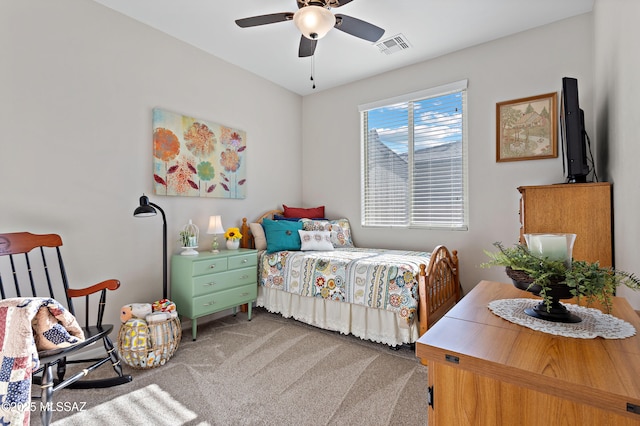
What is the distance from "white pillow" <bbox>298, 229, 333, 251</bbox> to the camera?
3.48m

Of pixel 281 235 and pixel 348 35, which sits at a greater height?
pixel 348 35

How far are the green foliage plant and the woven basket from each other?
234 cm

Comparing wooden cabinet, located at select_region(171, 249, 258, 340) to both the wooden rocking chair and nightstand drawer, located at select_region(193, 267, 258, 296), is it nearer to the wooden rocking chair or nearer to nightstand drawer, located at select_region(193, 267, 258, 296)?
nightstand drawer, located at select_region(193, 267, 258, 296)

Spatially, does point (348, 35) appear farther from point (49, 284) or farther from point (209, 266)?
point (49, 284)

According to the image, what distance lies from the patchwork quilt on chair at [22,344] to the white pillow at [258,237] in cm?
211

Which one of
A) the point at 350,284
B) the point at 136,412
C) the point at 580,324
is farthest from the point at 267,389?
the point at 580,324

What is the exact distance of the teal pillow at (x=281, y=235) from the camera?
3436 mm

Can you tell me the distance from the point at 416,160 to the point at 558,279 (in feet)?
9.64

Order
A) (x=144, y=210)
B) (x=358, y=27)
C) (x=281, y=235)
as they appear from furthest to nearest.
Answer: (x=281, y=235) < (x=144, y=210) < (x=358, y=27)

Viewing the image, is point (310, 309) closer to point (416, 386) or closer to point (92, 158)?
point (416, 386)

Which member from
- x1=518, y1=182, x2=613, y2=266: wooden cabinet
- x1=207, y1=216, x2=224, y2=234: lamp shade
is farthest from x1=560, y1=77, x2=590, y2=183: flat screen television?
x1=207, y1=216, x2=224, y2=234: lamp shade

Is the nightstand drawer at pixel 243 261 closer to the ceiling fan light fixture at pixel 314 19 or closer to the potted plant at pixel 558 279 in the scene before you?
the ceiling fan light fixture at pixel 314 19

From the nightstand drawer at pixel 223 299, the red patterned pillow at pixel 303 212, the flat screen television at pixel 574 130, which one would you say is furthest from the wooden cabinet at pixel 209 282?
the flat screen television at pixel 574 130

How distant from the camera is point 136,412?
1779mm
